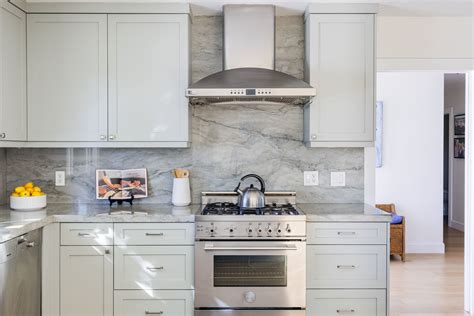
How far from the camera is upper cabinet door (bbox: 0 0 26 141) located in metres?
2.83

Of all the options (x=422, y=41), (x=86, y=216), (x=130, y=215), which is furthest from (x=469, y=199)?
(x=86, y=216)

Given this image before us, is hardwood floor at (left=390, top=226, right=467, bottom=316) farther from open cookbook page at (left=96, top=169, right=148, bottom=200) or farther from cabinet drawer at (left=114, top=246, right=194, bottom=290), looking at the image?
open cookbook page at (left=96, top=169, right=148, bottom=200)

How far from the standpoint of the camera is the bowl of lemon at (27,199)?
2.99 metres

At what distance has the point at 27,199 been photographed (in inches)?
118

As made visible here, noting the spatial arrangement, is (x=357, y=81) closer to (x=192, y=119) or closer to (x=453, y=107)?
(x=192, y=119)

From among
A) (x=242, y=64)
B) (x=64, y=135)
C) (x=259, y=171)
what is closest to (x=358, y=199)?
(x=259, y=171)

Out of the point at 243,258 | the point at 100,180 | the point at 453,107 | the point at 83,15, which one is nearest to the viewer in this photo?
the point at 243,258

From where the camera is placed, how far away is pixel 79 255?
2.80 meters

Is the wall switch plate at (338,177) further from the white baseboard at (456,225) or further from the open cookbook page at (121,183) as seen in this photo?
the white baseboard at (456,225)

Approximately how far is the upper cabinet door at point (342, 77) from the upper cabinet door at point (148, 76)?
2.98ft

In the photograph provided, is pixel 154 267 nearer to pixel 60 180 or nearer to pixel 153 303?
pixel 153 303

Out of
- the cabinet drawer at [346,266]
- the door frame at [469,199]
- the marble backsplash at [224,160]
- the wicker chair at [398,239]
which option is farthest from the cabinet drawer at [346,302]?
the wicker chair at [398,239]

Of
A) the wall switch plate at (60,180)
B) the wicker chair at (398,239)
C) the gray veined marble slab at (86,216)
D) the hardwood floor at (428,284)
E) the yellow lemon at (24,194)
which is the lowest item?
the hardwood floor at (428,284)

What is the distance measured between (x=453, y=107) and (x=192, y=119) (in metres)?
6.23
